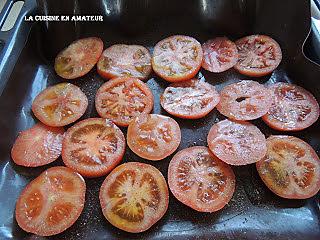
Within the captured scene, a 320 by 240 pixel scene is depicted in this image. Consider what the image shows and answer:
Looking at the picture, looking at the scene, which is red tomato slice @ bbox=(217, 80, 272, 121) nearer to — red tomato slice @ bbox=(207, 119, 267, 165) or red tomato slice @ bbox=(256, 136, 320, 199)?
red tomato slice @ bbox=(207, 119, 267, 165)

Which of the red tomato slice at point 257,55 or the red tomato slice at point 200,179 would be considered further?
the red tomato slice at point 257,55

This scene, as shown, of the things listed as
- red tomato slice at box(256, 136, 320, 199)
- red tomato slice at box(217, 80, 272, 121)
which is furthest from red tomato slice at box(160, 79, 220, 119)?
red tomato slice at box(256, 136, 320, 199)

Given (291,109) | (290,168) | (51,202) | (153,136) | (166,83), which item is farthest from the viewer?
(166,83)

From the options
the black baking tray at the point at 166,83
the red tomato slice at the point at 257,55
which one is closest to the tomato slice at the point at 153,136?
the black baking tray at the point at 166,83

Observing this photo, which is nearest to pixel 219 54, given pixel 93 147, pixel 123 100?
pixel 123 100

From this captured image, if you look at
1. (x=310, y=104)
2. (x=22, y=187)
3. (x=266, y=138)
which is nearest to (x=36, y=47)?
(x=22, y=187)

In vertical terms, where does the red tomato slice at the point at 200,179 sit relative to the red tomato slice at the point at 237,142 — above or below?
below

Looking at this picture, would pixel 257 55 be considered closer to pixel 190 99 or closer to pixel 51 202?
pixel 190 99

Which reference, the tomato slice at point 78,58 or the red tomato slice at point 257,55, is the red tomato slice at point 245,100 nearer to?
the red tomato slice at point 257,55
